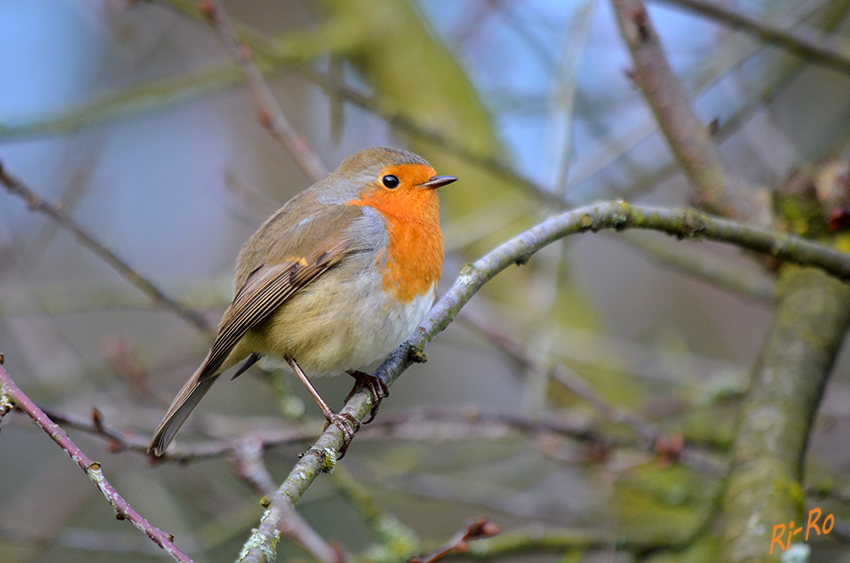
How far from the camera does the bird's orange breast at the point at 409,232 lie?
3.10 meters

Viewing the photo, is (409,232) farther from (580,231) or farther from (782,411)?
(782,411)

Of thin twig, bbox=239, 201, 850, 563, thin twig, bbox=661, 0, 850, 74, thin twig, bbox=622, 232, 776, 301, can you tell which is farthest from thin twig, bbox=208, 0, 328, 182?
thin twig, bbox=661, 0, 850, 74

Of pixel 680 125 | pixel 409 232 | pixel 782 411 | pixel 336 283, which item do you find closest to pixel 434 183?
pixel 409 232

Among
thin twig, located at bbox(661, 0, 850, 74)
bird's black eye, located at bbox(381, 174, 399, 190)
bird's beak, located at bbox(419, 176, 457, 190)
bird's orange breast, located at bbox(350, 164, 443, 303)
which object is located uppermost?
thin twig, located at bbox(661, 0, 850, 74)

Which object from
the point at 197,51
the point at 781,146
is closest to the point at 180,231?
the point at 197,51

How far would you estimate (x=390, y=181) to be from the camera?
356cm

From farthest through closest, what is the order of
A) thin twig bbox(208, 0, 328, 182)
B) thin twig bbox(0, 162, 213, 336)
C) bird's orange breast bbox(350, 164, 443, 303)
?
thin twig bbox(208, 0, 328, 182)
bird's orange breast bbox(350, 164, 443, 303)
thin twig bbox(0, 162, 213, 336)

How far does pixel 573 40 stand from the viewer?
439 cm

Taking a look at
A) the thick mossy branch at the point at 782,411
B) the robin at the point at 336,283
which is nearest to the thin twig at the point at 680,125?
the thick mossy branch at the point at 782,411

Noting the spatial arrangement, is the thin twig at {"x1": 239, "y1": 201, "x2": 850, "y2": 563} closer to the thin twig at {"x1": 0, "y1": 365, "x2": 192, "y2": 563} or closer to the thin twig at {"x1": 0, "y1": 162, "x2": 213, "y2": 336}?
the thin twig at {"x1": 0, "y1": 365, "x2": 192, "y2": 563}

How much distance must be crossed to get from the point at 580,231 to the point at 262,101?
1.90 metres

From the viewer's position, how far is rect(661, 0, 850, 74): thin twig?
3535mm

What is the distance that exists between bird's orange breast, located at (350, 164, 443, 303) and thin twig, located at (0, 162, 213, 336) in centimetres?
88

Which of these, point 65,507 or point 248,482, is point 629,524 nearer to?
point 248,482
